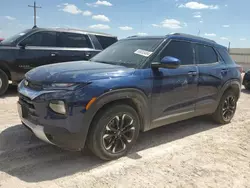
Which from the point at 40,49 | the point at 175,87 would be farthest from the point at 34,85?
the point at 40,49

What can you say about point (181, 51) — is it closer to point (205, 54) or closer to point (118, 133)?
point (205, 54)

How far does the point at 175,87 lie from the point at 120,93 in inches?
43.5

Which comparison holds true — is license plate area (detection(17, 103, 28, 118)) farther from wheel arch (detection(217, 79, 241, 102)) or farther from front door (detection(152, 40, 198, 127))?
wheel arch (detection(217, 79, 241, 102))

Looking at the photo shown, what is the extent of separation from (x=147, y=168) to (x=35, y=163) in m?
1.47

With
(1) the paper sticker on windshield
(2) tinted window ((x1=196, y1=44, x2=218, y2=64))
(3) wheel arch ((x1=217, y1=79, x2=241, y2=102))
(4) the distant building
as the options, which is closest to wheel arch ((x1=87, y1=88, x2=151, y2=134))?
(1) the paper sticker on windshield

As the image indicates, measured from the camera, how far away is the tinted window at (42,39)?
6.85 metres

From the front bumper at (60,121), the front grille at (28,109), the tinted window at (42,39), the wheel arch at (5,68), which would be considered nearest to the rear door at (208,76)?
the front bumper at (60,121)

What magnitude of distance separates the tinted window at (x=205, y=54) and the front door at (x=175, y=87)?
21cm

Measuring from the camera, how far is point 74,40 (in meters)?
7.61

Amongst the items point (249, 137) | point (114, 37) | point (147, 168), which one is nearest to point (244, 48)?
point (114, 37)

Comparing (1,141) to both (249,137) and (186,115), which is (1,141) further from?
(249,137)

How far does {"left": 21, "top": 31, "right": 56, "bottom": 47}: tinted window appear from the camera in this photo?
6.85 m

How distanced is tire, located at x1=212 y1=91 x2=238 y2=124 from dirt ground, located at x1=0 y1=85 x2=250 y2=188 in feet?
2.05

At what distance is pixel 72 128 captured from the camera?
2855 mm
